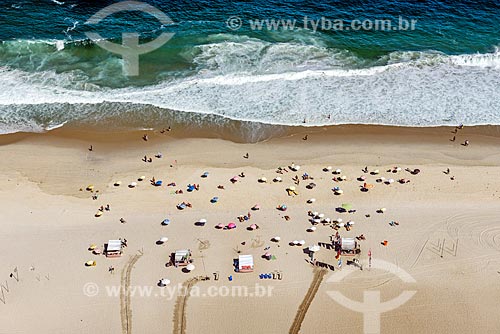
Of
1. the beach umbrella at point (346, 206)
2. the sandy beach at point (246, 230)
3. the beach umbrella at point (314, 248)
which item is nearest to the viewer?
the sandy beach at point (246, 230)

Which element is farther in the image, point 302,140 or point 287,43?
point 287,43

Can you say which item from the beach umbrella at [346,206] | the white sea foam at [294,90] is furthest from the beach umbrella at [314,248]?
the white sea foam at [294,90]

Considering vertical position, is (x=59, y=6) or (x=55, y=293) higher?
(x=59, y=6)

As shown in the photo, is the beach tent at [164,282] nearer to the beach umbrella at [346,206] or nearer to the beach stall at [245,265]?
the beach stall at [245,265]

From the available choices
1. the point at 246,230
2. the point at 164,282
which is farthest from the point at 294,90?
the point at 164,282

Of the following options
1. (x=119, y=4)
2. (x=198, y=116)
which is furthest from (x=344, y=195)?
(x=119, y=4)

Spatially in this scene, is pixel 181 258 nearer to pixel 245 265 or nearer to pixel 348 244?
pixel 245 265

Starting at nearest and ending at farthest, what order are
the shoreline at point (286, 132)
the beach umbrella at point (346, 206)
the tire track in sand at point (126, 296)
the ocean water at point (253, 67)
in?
the tire track in sand at point (126, 296)
the beach umbrella at point (346, 206)
the shoreline at point (286, 132)
the ocean water at point (253, 67)

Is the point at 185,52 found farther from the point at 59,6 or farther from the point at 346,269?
the point at 346,269
